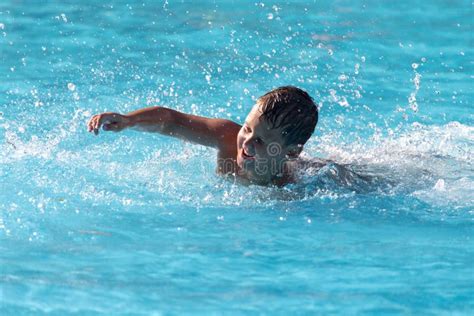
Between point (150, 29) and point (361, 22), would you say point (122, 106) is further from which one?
point (361, 22)

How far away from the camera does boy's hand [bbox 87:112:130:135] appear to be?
3.59 meters

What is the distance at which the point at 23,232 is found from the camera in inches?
144

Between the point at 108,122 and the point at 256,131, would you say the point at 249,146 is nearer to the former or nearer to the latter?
the point at 256,131

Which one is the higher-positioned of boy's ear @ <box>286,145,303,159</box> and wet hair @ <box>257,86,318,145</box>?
wet hair @ <box>257,86,318,145</box>

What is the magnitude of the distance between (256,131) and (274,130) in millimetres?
88

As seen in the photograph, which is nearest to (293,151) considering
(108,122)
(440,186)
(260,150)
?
(260,150)

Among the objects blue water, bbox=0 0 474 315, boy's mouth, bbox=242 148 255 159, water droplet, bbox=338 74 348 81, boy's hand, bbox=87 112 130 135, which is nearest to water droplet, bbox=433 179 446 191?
blue water, bbox=0 0 474 315

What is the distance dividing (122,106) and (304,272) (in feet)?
7.87

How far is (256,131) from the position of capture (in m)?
3.88

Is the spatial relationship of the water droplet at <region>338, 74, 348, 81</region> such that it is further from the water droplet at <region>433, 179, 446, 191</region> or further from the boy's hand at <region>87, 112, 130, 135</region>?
the boy's hand at <region>87, 112, 130, 135</region>

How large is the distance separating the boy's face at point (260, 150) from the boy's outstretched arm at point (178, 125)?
0.18 meters

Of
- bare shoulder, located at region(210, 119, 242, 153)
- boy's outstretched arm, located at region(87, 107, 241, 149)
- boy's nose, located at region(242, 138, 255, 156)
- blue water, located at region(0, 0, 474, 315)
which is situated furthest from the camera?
bare shoulder, located at region(210, 119, 242, 153)

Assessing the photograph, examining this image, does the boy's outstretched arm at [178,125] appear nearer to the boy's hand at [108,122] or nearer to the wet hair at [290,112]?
the boy's hand at [108,122]

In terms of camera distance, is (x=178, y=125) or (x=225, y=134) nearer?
(x=178, y=125)
